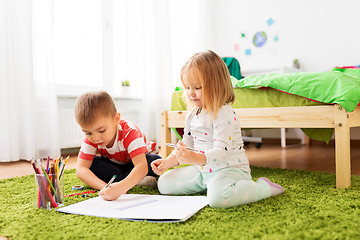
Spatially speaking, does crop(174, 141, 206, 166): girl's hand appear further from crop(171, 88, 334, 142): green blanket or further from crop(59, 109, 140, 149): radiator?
crop(59, 109, 140, 149): radiator

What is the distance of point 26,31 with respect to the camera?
6.56ft

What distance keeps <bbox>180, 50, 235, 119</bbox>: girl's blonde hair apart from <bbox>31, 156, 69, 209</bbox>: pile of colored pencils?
0.48 m

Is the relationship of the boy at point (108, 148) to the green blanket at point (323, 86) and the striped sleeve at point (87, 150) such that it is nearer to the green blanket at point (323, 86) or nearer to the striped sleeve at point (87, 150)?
the striped sleeve at point (87, 150)

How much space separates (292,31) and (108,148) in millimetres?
2575

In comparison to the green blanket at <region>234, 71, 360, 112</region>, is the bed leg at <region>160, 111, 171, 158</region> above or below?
below

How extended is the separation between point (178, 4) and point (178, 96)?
1.74 meters

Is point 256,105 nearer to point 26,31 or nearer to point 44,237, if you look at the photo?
point 44,237

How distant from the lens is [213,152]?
969 millimetres

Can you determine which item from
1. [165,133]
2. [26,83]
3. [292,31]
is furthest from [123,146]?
[292,31]

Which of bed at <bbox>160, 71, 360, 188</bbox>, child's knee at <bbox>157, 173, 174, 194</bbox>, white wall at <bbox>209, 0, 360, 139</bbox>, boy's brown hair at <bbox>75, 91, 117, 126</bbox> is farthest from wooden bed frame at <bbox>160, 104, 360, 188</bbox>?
white wall at <bbox>209, 0, 360, 139</bbox>

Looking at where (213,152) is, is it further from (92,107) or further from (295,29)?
(295,29)

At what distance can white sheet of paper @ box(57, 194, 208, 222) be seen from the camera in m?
0.83

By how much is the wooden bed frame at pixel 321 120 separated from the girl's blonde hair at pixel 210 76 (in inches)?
17.8

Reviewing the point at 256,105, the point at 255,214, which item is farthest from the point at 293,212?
the point at 256,105
